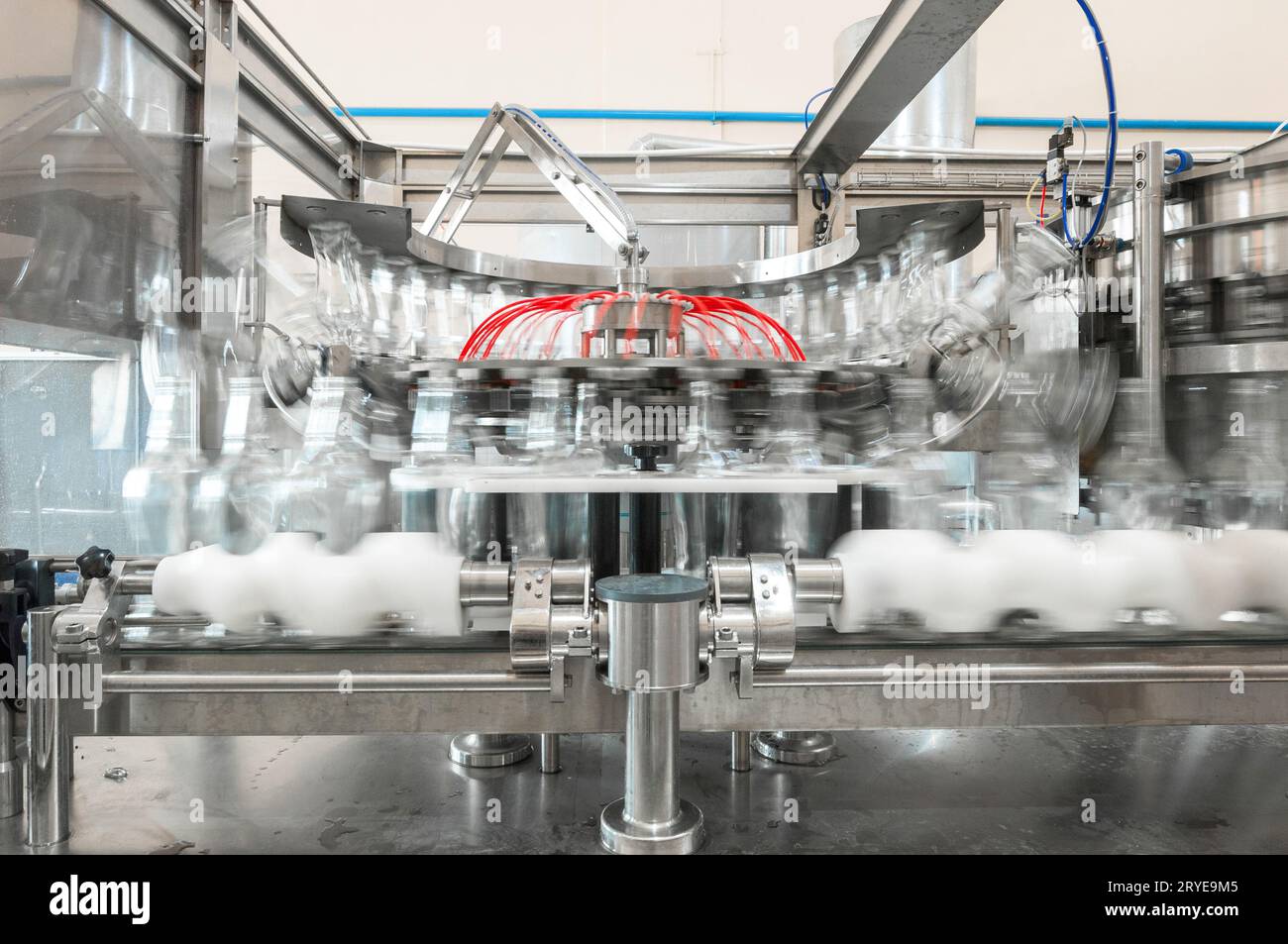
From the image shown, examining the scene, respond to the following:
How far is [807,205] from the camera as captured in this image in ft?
5.80

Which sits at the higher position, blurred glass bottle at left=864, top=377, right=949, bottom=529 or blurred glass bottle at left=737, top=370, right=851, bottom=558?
blurred glass bottle at left=864, top=377, right=949, bottom=529

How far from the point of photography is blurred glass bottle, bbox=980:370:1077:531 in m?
0.73

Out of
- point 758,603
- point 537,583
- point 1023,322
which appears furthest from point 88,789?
point 1023,322

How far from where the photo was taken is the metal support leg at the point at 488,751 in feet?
2.53

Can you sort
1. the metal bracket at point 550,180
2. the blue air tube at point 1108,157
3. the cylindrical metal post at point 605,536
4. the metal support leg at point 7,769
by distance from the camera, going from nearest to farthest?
the metal support leg at point 7,769, the cylindrical metal post at point 605,536, the blue air tube at point 1108,157, the metal bracket at point 550,180

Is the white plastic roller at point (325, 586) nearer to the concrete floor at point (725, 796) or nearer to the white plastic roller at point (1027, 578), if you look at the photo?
the concrete floor at point (725, 796)

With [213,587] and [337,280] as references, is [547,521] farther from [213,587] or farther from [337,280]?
[337,280]

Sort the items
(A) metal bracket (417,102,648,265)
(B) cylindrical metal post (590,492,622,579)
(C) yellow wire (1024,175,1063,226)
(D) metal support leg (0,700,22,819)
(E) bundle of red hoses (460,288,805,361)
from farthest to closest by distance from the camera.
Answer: (C) yellow wire (1024,175,1063,226) → (A) metal bracket (417,102,648,265) → (E) bundle of red hoses (460,288,805,361) → (B) cylindrical metal post (590,492,622,579) → (D) metal support leg (0,700,22,819)

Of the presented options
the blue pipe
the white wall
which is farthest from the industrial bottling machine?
the white wall

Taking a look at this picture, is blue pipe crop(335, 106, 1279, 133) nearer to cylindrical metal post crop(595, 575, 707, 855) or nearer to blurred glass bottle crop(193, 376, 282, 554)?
blurred glass bottle crop(193, 376, 282, 554)

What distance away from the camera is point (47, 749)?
0.57 metres

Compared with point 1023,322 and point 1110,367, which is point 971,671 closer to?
point 1023,322

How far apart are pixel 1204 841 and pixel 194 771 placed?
3.17 feet

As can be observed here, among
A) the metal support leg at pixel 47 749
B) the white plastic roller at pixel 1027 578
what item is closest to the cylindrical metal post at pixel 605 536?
the white plastic roller at pixel 1027 578
